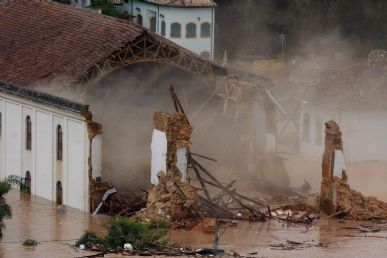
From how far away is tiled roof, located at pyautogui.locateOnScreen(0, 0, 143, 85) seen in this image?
2058 inches

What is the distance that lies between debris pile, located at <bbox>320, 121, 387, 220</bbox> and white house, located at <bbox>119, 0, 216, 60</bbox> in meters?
35.8

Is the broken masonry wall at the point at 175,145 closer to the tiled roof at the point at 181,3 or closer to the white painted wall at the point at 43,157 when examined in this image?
the white painted wall at the point at 43,157

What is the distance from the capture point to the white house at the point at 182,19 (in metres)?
84.2

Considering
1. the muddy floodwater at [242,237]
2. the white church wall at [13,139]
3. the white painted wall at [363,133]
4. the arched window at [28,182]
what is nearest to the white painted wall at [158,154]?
the muddy floodwater at [242,237]

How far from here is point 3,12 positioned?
6044 cm

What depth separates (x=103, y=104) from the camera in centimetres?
5262

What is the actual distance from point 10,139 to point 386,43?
37251mm

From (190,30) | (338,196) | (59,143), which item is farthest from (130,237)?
(190,30)

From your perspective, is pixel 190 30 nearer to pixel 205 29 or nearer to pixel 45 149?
pixel 205 29

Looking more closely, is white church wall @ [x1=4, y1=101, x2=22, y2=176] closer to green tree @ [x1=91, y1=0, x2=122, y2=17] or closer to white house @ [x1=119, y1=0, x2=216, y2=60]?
green tree @ [x1=91, y1=0, x2=122, y2=17]

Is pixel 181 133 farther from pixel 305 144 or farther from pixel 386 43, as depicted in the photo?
pixel 386 43

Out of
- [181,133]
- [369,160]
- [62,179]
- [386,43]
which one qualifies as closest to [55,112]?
[62,179]


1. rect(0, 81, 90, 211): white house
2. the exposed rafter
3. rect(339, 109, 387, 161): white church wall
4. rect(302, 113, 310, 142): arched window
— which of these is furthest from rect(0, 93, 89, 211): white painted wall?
rect(302, 113, 310, 142): arched window

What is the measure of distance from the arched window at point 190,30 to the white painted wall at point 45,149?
31.5 metres
